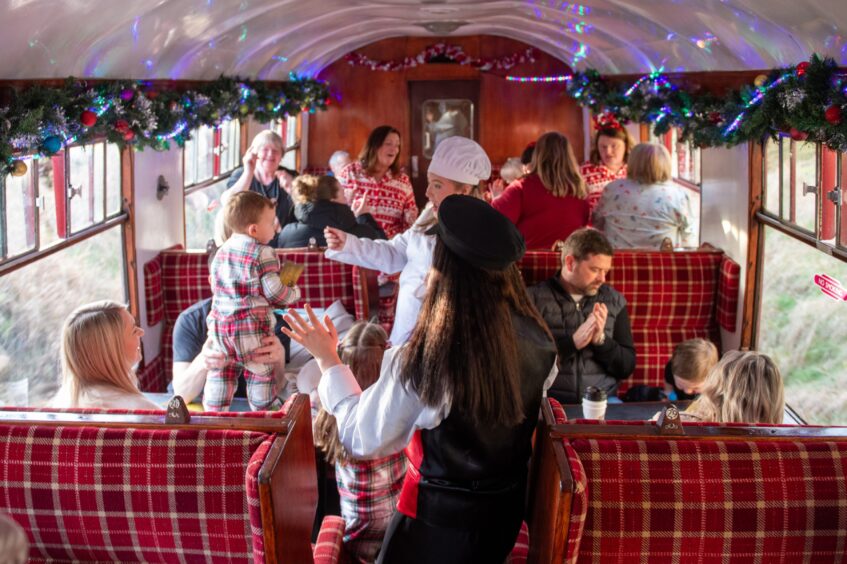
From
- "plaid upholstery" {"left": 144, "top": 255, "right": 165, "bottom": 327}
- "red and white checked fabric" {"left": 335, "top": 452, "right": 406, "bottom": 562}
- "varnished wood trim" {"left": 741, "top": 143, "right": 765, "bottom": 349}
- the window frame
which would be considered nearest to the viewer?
"red and white checked fabric" {"left": 335, "top": 452, "right": 406, "bottom": 562}

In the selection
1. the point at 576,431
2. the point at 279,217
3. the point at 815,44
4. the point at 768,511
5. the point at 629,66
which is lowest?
the point at 768,511

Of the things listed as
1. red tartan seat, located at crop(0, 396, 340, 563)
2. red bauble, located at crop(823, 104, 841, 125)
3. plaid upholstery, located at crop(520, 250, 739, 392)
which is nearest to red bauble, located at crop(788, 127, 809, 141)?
red bauble, located at crop(823, 104, 841, 125)

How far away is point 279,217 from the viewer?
685 centimetres

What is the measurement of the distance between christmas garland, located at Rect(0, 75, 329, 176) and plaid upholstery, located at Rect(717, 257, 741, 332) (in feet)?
10.6

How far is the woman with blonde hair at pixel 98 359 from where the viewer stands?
10.2 feet

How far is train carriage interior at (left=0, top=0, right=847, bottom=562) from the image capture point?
7.29 ft

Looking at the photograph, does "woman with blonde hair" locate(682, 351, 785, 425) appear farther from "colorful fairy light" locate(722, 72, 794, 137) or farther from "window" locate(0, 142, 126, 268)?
"window" locate(0, 142, 126, 268)

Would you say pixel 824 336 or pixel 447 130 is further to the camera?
pixel 447 130

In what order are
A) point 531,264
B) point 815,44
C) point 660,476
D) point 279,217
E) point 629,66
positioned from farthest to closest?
1. point 629,66
2. point 279,217
3. point 531,264
4. point 815,44
5. point 660,476

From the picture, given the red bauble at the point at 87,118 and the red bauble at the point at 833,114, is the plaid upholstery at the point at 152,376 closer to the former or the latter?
the red bauble at the point at 87,118

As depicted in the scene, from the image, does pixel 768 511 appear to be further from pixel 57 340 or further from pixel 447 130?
pixel 447 130

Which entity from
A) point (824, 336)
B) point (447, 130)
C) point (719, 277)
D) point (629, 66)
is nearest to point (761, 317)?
point (719, 277)

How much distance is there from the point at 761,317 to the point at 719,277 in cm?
41

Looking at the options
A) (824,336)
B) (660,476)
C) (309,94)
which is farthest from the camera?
(309,94)
